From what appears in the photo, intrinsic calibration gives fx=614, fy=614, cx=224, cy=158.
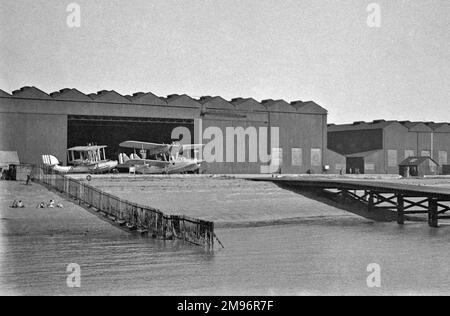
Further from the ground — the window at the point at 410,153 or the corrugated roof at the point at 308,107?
the corrugated roof at the point at 308,107

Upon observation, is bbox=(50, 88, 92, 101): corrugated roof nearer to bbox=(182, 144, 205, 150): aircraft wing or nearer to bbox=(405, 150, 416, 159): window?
bbox=(182, 144, 205, 150): aircraft wing

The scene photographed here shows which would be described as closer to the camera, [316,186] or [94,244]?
[94,244]

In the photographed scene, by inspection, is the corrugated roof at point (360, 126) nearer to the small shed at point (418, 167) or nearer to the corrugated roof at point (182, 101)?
the small shed at point (418, 167)

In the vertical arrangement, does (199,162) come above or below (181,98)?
below

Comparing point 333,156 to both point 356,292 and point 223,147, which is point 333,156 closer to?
point 223,147

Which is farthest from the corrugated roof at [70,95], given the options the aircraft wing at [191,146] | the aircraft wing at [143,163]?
the aircraft wing at [191,146]

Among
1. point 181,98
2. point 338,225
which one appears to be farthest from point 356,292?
point 181,98

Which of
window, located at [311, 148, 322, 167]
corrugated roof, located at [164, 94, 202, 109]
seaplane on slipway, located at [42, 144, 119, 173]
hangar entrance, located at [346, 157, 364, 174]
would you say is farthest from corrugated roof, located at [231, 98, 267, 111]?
seaplane on slipway, located at [42, 144, 119, 173]

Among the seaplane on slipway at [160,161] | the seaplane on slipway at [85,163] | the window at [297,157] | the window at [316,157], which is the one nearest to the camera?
the seaplane on slipway at [85,163]
